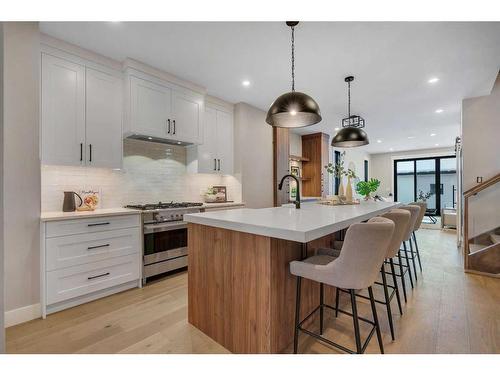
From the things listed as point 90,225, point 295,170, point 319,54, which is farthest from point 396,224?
point 295,170

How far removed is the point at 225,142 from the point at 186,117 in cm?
90

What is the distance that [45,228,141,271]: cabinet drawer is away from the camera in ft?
7.16

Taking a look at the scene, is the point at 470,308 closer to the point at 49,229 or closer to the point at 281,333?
the point at 281,333

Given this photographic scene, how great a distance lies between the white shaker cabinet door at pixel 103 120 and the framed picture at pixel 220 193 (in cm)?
165

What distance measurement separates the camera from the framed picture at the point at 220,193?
4.13 metres

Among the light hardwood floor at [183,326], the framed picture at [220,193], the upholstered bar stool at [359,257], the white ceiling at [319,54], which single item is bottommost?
the light hardwood floor at [183,326]

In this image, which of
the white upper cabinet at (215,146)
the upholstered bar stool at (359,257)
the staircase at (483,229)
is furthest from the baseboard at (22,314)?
A: the staircase at (483,229)

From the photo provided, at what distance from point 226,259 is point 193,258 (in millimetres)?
393

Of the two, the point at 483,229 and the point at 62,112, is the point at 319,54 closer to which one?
Result: the point at 62,112

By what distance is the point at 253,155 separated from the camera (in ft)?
14.5

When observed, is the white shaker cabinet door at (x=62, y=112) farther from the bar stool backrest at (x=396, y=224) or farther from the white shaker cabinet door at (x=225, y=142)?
the bar stool backrest at (x=396, y=224)
